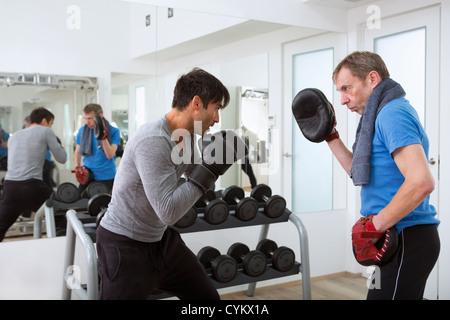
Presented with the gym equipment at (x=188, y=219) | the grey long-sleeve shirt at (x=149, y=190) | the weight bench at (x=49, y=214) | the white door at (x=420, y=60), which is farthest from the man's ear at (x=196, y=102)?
the white door at (x=420, y=60)

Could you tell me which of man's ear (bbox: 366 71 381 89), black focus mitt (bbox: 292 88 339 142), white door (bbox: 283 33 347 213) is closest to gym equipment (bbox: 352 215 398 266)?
black focus mitt (bbox: 292 88 339 142)

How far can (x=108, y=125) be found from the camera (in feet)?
9.86

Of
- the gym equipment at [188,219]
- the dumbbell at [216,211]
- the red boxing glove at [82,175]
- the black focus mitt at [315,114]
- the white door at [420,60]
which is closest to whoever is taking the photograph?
the black focus mitt at [315,114]

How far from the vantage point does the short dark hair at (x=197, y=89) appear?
173 centimetres

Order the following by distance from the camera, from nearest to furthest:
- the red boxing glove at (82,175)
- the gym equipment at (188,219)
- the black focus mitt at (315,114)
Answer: the black focus mitt at (315,114) < the gym equipment at (188,219) < the red boxing glove at (82,175)

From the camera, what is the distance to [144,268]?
5.89ft

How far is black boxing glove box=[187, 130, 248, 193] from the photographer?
66.3 inches

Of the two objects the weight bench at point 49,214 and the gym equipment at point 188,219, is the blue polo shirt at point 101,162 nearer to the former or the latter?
the weight bench at point 49,214

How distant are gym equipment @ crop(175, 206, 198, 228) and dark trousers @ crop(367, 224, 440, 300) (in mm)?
1296

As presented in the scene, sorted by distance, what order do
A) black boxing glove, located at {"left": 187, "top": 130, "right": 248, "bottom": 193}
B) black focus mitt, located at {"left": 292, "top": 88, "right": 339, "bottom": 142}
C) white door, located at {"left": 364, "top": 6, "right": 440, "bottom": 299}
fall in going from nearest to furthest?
black boxing glove, located at {"left": 187, "top": 130, "right": 248, "bottom": 193} → black focus mitt, located at {"left": 292, "top": 88, "right": 339, "bottom": 142} → white door, located at {"left": 364, "top": 6, "right": 440, "bottom": 299}

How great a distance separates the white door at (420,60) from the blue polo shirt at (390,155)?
5.91ft

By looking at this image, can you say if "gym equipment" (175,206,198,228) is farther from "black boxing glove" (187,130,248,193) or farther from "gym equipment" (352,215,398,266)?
"gym equipment" (352,215,398,266)

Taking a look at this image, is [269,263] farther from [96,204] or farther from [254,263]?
[96,204]

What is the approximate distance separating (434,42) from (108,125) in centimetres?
235
